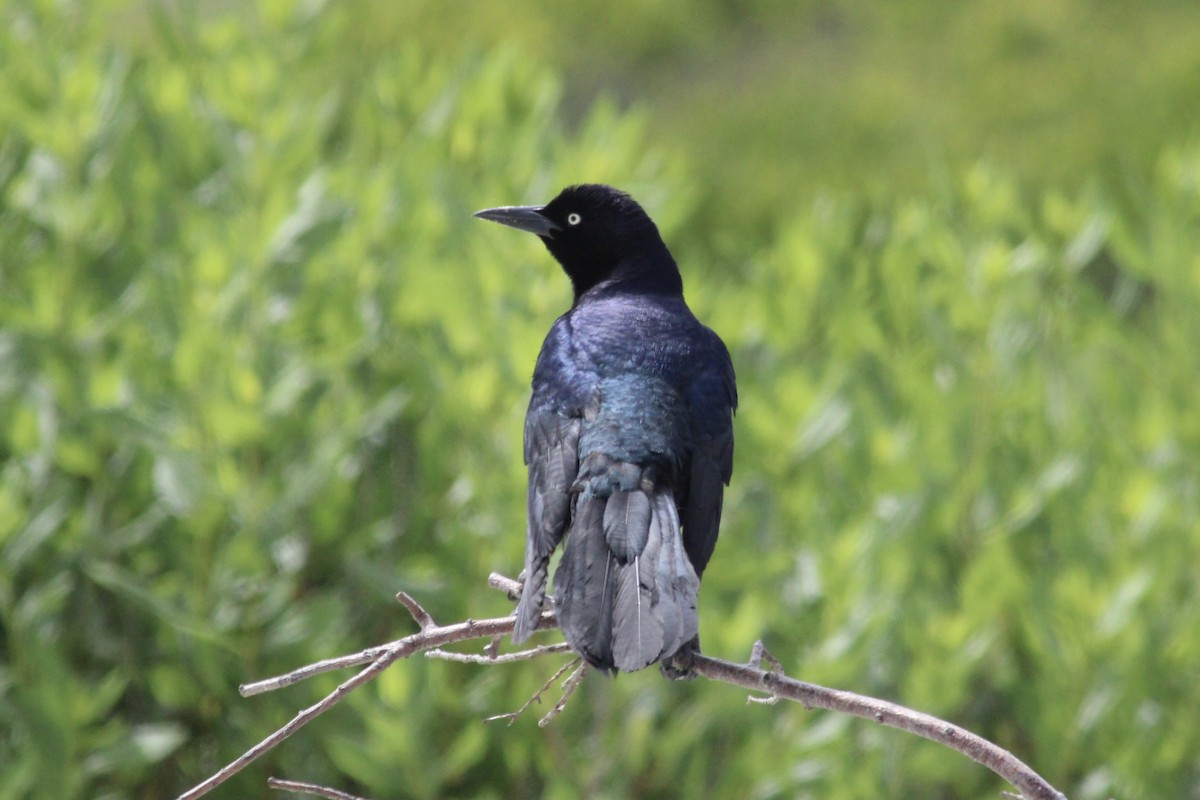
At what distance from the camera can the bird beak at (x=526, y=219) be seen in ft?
7.23

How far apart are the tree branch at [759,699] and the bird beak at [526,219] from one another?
2.47 ft

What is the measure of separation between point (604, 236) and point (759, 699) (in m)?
1.07

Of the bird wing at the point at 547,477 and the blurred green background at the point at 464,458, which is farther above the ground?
the bird wing at the point at 547,477

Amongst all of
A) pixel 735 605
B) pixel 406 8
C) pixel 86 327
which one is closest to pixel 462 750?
pixel 735 605

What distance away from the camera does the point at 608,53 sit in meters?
8.30

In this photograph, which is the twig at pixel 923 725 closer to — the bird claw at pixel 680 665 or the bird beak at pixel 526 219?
the bird claw at pixel 680 665

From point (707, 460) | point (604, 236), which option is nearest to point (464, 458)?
point (604, 236)

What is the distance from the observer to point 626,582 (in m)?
1.63

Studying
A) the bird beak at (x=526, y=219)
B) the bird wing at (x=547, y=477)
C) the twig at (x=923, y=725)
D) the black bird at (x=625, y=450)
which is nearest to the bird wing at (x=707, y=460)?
the black bird at (x=625, y=450)

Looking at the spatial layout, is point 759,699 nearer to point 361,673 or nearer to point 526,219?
point 361,673

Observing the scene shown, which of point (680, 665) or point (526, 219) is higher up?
point (526, 219)

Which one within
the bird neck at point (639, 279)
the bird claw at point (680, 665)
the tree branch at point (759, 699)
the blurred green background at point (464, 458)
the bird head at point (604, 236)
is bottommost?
the blurred green background at point (464, 458)

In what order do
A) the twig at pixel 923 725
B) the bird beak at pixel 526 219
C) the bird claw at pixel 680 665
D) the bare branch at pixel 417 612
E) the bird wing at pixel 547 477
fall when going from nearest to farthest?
1. the twig at pixel 923 725
2. the bare branch at pixel 417 612
3. the bird claw at pixel 680 665
4. the bird wing at pixel 547 477
5. the bird beak at pixel 526 219

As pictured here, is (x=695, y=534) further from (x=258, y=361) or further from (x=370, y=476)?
(x=370, y=476)
